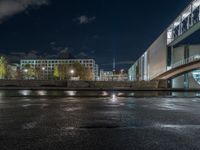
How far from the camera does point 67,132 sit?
21.8 ft

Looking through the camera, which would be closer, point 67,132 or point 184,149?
point 184,149

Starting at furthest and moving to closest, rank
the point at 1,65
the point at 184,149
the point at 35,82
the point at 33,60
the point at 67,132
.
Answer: the point at 33,60, the point at 1,65, the point at 35,82, the point at 67,132, the point at 184,149

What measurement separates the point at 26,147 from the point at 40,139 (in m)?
0.71

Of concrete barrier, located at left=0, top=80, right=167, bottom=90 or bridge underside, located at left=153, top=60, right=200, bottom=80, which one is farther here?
concrete barrier, located at left=0, top=80, right=167, bottom=90

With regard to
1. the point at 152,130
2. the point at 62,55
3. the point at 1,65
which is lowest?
the point at 152,130

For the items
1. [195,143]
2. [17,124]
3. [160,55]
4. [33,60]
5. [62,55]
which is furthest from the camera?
[62,55]

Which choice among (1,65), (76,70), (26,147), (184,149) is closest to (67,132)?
(26,147)

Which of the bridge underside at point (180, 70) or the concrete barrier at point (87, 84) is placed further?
the concrete barrier at point (87, 84)

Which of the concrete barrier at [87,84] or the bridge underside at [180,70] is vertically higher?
the bridge underside at [180,70]

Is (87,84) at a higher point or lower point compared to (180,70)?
lower

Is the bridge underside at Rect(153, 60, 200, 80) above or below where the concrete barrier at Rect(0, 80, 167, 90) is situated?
above

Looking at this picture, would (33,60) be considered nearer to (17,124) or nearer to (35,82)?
(35,82)

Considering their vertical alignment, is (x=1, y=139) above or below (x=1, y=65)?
below

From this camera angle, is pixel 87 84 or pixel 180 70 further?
pixel 87 84
